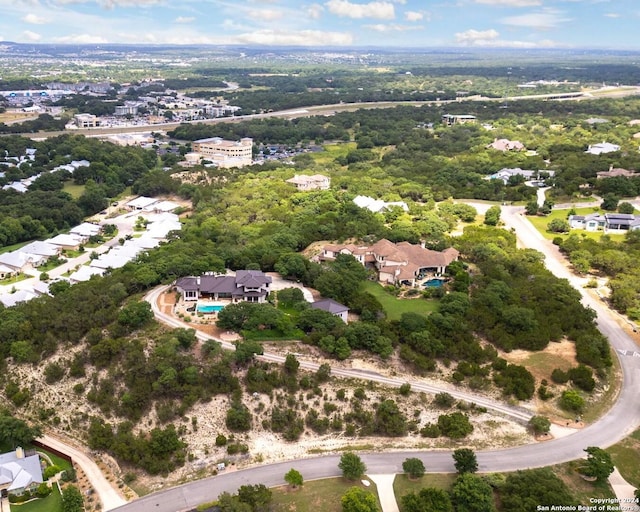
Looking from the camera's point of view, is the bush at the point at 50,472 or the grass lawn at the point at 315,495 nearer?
the grass lawn at the point at 315,495

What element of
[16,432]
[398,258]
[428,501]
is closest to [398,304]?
[398,258]

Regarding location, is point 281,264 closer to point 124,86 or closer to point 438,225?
point 438,225

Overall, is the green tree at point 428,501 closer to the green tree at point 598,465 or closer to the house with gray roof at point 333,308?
the green tree at point 598,465

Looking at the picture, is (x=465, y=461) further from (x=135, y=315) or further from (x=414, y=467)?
(x=135, y=315)

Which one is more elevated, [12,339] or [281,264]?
[281,264]

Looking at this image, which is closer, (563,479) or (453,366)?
(563,479)

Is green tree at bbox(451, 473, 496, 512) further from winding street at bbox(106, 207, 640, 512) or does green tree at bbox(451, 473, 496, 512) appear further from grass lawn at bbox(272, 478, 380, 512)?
grass lawn at bbox(272, 478, 380, 512)

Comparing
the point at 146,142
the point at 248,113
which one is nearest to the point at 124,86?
the point at 248,113

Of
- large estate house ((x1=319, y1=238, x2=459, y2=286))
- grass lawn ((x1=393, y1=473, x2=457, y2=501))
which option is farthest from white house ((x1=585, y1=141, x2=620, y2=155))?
grass lawn ((x1=393, y1=473, x2=457, y2=501))

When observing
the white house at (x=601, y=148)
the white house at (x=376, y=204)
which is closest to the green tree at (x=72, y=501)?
the white house at (x=376, y=204)
